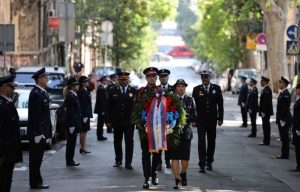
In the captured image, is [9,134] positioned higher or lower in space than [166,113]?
lower

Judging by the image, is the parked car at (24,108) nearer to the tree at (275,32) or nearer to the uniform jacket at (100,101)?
the uniform jacket at (100,101)

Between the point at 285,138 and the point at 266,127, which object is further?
the point at 266,127

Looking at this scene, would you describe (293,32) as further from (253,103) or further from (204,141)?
(204,141)

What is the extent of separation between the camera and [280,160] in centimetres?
1922

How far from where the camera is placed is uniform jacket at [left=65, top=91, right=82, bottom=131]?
17344 mm

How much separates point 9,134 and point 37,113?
233cm

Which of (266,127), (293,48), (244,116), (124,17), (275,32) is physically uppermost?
(124,17)

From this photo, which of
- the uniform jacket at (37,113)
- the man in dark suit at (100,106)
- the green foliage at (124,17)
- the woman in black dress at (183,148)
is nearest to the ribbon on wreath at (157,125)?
the woman in black dress at (183,148)

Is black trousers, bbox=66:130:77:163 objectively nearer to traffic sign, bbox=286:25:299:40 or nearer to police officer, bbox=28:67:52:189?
police officer, bbox=28:67:52:189

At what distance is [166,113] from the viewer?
1389cm

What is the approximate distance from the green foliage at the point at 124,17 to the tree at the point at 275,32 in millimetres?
14427

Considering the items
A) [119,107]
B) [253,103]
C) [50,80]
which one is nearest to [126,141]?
[119,107]

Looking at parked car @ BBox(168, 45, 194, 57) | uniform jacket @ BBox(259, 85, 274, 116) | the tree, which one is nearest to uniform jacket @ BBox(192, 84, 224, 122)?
uniform jacket @ BBox(259, 85, 274, 116)

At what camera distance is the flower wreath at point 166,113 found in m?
13.9
